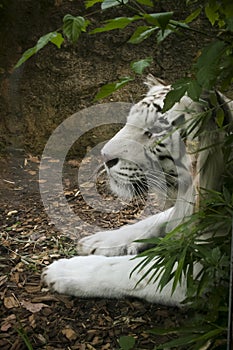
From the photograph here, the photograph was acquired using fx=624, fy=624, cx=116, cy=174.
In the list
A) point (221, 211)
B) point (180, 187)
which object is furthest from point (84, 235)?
point (221, 211)

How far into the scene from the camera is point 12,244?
5.56ft

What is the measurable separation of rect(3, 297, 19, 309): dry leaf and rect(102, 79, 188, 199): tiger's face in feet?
1.38

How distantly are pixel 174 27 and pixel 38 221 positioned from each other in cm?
85

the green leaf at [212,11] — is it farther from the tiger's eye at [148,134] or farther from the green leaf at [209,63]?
the tiger's eye at [148,134]

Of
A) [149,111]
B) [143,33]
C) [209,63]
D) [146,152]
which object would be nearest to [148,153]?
[146,152]

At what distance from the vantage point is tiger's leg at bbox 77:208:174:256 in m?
1.68

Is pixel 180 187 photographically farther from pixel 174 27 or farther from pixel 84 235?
pixel 174 27

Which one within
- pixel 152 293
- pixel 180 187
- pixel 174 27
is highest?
pixel 174 27

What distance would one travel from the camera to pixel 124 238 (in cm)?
174

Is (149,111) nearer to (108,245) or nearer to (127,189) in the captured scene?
(127,189)

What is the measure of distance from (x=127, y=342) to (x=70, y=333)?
0.41ft

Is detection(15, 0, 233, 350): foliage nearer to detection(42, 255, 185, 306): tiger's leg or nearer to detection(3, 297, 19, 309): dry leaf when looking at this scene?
detection(42, 255, 185, 306): tiger's leg

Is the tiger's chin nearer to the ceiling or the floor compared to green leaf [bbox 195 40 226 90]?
nearer to the floor

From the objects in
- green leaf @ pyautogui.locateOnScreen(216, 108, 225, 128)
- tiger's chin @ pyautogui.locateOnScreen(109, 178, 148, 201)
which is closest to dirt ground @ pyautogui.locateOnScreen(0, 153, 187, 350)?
tiger's chin @ pyautogui.locateOnScreen(109, 178, 148, 201)
